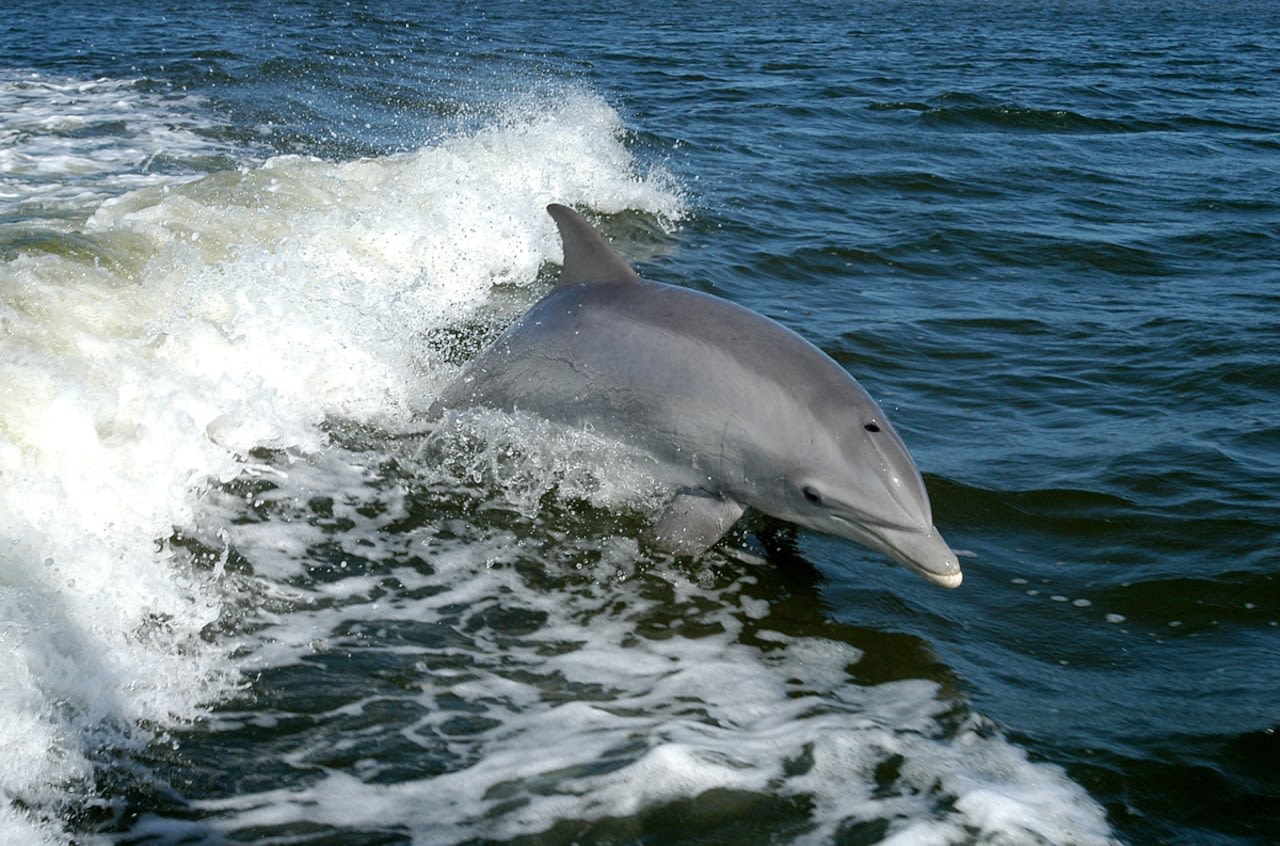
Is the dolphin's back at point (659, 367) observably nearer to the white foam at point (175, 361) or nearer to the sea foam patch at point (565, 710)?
the sea foam patch at point (565, 710)

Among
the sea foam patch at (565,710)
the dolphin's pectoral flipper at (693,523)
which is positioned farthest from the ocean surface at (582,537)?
the dolphin's pectoral flipper at (693,523)

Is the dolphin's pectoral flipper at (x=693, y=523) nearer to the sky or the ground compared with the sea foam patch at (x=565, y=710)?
nearer to the sky

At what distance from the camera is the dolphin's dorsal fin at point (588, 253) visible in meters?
6.78

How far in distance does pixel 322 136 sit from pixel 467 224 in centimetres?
562

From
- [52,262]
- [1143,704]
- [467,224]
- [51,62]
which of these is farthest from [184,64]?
[1143,704]

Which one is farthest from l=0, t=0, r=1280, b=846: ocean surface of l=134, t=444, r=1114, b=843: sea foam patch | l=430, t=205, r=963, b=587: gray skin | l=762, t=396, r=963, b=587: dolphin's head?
l=762, t=396, r=963, b=587: dolphin's head

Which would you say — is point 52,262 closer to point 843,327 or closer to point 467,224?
point 467,224

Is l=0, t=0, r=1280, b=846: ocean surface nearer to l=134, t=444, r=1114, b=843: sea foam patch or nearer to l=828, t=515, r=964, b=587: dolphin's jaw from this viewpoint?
l=134, t=444, r=1114, b=843: sea foam patch

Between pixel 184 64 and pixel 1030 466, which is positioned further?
pixel 184 64

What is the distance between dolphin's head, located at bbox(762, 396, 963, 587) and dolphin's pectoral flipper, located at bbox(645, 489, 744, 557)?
0.37 metres

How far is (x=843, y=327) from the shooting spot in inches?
402

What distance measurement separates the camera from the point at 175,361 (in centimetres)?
767

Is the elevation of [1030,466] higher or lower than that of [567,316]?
lower

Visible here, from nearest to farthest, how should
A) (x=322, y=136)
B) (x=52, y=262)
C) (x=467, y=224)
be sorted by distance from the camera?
1. (x=52, y=262)
2. (x=467, y=224)
3. (x=322, y=136)
